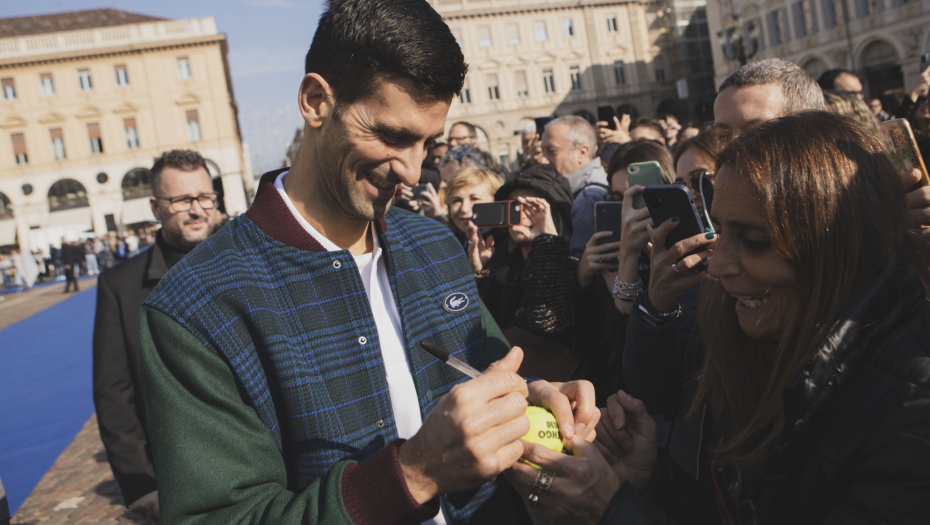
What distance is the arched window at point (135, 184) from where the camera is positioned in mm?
40156

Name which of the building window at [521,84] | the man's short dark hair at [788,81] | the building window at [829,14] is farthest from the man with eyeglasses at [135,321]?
the building window at [521,84]

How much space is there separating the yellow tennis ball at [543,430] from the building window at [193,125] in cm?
Answer: 4317

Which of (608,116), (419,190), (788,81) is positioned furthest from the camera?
(608,116)

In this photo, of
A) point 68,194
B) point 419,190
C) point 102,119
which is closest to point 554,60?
point 102,119

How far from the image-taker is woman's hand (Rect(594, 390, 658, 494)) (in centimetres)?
191

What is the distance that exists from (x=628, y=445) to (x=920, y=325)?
870mm

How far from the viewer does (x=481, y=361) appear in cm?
190

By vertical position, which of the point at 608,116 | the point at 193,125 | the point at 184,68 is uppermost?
the point at 184,68

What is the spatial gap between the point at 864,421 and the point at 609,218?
5.88ft

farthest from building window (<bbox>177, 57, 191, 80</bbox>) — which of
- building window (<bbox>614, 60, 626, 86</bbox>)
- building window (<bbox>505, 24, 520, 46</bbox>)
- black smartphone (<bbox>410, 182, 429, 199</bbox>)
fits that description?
black smartphone (<bbox>410, 182, 429, 199</bbox>)

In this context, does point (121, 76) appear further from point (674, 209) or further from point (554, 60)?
point (674, 209)

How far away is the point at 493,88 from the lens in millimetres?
46375

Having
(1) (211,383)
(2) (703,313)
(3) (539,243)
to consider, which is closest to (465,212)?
(3) (539,243)

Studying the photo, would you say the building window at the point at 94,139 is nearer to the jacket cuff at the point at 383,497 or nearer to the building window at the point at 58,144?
the building window at the point at 58,144
